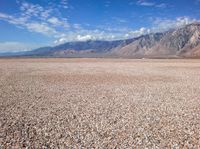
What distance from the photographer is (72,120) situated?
1088 cm

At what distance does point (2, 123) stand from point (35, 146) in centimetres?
320

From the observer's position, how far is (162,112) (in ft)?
40.4

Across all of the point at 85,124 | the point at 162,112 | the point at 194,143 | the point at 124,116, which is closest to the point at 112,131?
the point at 85,124

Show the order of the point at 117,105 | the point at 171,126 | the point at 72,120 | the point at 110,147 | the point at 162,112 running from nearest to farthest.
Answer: the point at 110,147 < the point at 171,126 < the point at 72,120 < the point at 162,112 < the point at 117,105

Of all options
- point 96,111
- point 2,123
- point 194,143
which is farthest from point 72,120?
point 194,143

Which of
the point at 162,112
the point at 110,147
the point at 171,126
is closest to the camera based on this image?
the point at 110,147

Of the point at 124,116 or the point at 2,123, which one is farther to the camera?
the point at 124,116

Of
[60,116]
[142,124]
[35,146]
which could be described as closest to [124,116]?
[142,124]

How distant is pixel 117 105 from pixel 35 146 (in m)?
6.83

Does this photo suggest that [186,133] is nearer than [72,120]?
Yes

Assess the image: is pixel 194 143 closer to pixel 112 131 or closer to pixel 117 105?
pixel 112 131

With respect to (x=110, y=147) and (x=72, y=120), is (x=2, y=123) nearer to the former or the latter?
(x=72, y=120)

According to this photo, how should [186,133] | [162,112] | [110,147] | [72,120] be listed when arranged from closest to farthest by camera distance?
[110,147]
[186,133]
[72,120]
[162,112]

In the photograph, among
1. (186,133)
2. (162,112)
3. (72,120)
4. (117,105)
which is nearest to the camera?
(186,133)
